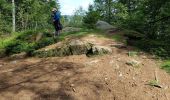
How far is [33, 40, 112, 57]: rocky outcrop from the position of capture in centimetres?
1375

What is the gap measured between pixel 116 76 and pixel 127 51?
298 cm

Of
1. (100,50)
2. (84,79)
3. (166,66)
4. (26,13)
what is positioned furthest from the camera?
(26,13)

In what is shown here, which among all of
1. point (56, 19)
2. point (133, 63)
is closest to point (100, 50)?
point (133, 63)

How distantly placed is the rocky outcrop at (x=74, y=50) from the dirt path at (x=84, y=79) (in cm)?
46

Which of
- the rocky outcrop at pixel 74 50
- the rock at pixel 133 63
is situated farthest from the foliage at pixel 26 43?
the rock at pixel 133 63

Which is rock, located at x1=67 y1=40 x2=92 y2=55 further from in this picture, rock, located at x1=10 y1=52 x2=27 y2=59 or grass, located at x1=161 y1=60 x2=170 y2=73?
grass, located at x1=161 y1=60 x2=170 y2=73

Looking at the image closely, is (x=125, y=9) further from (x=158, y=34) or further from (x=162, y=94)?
(x=162, y=94)

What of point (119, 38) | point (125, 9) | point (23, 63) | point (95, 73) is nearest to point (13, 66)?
point (23, 63)

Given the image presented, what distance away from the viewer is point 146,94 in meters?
10.4

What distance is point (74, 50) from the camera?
14.2m

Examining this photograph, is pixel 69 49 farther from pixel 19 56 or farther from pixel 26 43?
pixel 26 43

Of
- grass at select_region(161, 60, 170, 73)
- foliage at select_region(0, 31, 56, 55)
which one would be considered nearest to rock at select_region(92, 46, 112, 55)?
grass at select_region(161, 60, 170, 73)

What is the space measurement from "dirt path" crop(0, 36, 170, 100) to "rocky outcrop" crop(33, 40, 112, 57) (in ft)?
1.50

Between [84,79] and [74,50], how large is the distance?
3.31 m
